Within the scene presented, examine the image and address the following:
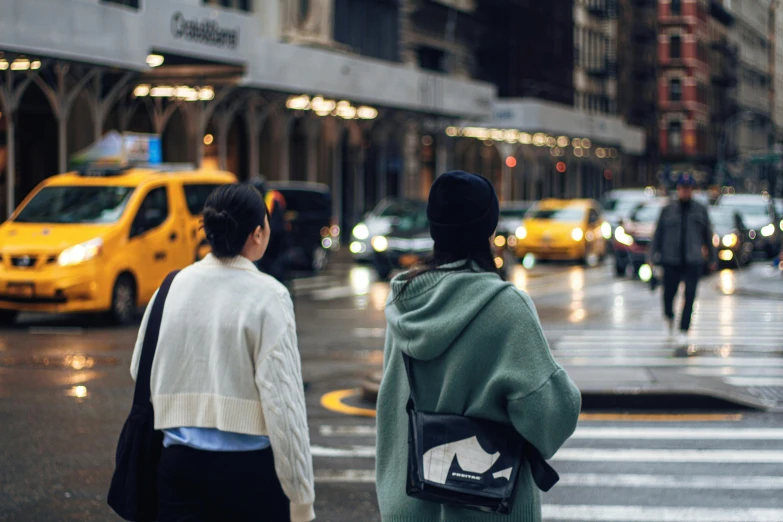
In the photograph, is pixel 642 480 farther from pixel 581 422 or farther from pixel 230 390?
pixel 230 390

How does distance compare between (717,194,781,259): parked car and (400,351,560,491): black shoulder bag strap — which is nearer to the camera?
(400,351,560,491): black shoulder bag strap

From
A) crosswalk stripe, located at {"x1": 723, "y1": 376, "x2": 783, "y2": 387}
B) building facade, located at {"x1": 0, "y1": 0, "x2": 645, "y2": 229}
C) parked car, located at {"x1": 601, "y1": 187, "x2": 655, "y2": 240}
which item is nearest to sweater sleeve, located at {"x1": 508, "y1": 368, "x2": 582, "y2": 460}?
crosswalk stripe, located at {"x1": 723, "y1": 376, "x2": 783, "y2": 387}

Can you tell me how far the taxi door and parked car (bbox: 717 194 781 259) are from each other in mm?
21813

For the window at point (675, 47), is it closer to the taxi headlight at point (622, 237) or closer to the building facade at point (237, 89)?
the building facade at point (237, 89)

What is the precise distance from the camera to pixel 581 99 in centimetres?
7450

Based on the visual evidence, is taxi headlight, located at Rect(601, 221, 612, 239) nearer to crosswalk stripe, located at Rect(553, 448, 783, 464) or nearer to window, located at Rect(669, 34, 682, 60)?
crosswalk stripe, located at Rect(553, 448, 783, 464)

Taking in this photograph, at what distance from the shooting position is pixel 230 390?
4.22 m

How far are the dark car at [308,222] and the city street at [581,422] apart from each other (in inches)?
357

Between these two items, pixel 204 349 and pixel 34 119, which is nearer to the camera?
pixel 204 349

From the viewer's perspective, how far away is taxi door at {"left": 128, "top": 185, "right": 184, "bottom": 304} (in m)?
17.4

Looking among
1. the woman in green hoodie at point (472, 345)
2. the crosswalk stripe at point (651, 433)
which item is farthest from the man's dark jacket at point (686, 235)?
the woman in green hoodie at point (472, 345)

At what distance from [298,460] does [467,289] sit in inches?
34.5

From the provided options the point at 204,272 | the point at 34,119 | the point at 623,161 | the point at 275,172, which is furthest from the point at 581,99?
the point at 204,272

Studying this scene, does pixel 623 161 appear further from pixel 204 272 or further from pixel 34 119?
pixel 204 272
